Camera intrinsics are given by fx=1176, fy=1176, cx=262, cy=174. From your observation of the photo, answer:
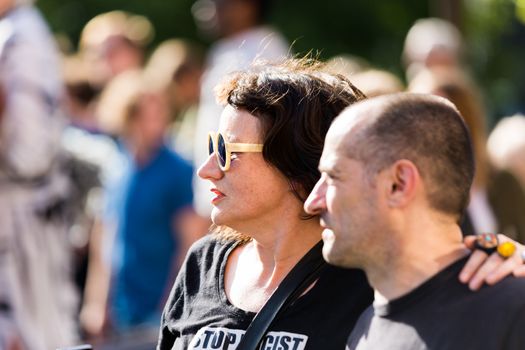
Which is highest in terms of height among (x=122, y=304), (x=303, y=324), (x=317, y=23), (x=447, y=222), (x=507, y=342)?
(x=447, y=222)

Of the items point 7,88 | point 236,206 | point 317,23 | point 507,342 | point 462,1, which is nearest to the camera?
point 507,342

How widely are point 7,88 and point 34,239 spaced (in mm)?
765

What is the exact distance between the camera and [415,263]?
2.66 m

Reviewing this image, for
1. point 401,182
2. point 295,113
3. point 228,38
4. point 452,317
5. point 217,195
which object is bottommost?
point 228,38

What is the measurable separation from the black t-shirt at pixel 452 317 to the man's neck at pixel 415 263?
18 millimetres

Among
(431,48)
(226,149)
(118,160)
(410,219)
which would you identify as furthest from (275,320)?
(431,48)

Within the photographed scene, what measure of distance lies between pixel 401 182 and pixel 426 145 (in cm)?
10

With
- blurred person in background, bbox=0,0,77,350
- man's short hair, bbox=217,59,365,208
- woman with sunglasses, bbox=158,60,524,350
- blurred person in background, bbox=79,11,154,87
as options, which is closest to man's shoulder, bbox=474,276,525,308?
woman with sunglasses, bbox=158,60,524,350

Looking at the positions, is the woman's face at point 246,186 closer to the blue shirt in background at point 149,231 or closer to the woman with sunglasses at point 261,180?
the woman with sunglasses at point 261,180

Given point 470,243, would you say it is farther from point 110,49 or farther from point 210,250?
point 110,49

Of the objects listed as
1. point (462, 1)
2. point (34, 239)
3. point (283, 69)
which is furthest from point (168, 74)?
point (283, 69)

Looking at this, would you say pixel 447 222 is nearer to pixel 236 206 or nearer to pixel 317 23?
pixel 236 206

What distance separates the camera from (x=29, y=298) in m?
5.80

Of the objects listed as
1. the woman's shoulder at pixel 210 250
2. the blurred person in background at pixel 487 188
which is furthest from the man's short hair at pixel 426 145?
the blurred person in background at pixel 487 188
